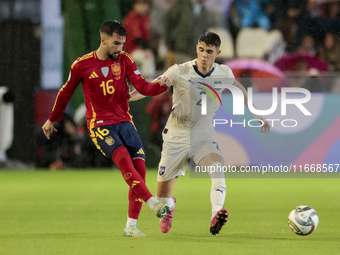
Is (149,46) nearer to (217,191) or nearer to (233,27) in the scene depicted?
(233,27)

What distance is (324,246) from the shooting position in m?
4.50

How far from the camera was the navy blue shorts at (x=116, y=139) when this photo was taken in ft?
16.2

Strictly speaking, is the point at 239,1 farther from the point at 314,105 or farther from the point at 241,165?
the point at 241,165

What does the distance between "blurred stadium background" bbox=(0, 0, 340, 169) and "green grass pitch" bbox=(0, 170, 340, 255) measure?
133cm

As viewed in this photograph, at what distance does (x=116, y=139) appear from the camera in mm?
4945

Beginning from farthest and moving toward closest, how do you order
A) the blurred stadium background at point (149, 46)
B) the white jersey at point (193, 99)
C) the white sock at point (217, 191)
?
the blurred stadium background at point (149, 46), the white jersey at point (193, 99), the white sock at point (217, 191)

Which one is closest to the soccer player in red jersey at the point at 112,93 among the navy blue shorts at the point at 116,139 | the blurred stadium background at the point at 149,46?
the navy blue shorts at the point at 116,139

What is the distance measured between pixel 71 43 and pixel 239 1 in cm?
382

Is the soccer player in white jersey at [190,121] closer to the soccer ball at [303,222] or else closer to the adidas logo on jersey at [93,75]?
the adidas logo on jersey at [93,75]

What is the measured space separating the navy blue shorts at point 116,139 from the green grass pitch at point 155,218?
0.76 metres

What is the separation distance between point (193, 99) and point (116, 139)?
93 centimetres

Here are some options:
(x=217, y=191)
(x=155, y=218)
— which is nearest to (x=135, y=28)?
(x=155, y=218)

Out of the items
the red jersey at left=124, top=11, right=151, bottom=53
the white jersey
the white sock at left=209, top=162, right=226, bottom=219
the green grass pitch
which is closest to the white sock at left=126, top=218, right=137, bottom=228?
the green grass pitch

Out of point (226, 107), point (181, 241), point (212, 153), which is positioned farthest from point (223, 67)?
point (226, 107)
